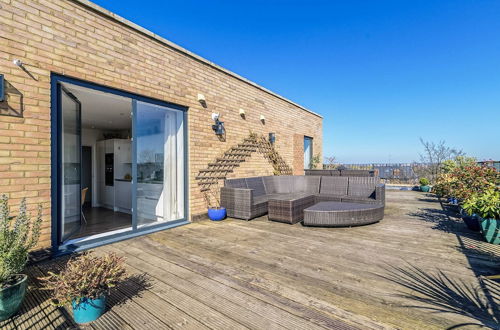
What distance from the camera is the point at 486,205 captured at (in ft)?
11.8

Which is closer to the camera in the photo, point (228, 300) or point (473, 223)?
point (228, 300)

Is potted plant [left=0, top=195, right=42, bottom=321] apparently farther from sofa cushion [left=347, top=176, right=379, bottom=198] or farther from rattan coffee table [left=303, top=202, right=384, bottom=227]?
sofa cushion [left=347, top=176, right=379, bottom=198]

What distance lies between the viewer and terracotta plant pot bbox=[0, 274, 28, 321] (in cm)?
170

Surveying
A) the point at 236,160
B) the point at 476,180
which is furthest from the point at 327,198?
the point at 476,180

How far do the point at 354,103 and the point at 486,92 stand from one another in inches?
289

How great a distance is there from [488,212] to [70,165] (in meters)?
6.62

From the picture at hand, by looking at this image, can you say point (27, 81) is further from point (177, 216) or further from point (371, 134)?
point (371, 134)

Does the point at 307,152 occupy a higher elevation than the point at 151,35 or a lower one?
lower

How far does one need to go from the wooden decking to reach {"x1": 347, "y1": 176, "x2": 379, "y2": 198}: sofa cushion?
1766 mm

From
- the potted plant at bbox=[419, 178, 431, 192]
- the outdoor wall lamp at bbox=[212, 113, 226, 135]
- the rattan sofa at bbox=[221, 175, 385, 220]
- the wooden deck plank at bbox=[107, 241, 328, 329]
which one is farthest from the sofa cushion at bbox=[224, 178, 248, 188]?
the potted plant at bbox=[419, 178, 431, 192]

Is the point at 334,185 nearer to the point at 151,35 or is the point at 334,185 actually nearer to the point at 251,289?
the point at 251,289

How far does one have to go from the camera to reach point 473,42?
8562 millimetres

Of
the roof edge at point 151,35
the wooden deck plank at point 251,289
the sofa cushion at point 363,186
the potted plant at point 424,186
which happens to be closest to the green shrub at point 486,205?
the sofa cushion at point 363,186

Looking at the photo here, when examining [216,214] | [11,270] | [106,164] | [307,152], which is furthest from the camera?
[307,152]
